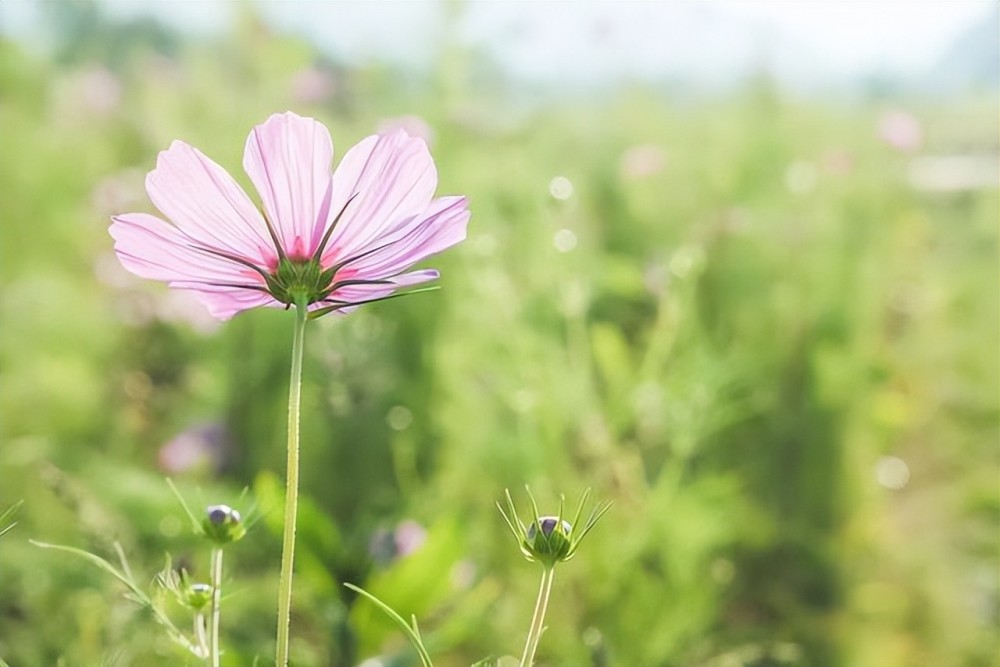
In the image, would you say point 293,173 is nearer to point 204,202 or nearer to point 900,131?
point 204,202

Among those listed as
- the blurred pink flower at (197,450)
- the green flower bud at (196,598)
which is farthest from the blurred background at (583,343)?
the green flower bud at (196,598)

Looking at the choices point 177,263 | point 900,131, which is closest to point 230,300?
point 177,263

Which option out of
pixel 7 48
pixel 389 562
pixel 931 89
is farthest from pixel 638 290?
pixel 7 48

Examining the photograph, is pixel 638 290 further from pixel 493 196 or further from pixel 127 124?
pixel 127 124

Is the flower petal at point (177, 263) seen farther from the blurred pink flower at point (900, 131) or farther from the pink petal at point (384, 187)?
the blurred pink flower at point (900, 131)

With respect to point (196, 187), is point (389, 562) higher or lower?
lower
